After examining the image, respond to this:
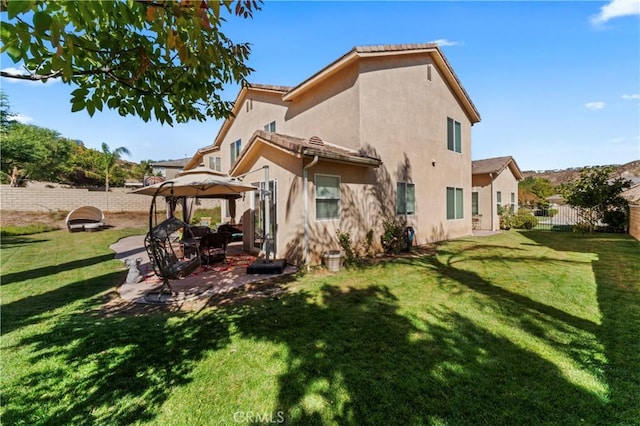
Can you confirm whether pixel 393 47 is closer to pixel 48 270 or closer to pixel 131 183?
pixel 48 270

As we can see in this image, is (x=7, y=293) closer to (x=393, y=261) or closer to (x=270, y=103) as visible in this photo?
(x=393, y=261)

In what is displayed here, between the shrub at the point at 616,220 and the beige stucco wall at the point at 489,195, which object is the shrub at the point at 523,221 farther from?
the shrub at the point at 616,220

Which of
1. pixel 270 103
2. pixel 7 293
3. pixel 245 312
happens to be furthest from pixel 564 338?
pixel 270 103

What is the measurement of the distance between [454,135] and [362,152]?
25.7ft

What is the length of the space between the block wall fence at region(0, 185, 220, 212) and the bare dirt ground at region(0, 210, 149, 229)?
446 mm

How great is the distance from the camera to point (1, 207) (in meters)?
19.5

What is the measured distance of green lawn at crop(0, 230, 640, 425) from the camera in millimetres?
2771

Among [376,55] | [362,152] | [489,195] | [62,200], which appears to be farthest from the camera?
[62,200]

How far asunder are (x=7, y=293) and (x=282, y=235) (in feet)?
22.4

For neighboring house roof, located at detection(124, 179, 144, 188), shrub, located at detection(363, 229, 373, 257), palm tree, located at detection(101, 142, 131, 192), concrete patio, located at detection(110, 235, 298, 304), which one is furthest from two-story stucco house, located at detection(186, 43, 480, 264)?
palm tree, located at detection(101, 142, 131, 192)

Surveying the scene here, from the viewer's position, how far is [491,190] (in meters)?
19.0

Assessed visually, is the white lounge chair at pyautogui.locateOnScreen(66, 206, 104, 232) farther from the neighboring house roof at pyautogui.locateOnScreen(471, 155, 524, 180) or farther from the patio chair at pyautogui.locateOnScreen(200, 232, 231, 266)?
the neighboring house roof at pyautogui.locateOnScreen(471, 155, 524, 180)

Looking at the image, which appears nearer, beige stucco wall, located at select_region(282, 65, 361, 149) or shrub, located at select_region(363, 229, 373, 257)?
shrub, located at select_region(363, 229, 373, 257)

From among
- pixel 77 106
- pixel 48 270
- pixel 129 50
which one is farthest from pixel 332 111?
pixel 48 270
